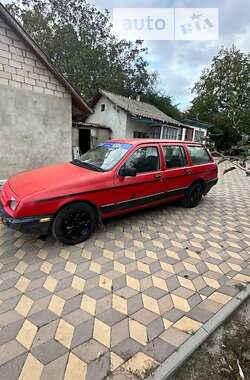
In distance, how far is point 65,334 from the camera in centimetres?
192

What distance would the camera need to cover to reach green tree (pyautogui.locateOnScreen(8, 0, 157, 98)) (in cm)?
2066

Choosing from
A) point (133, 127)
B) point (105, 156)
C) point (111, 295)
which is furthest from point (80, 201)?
point (133, 127)

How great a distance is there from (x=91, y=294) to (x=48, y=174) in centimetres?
212

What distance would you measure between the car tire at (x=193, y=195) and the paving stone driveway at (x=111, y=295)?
1.16m

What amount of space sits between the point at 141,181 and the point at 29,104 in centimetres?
490

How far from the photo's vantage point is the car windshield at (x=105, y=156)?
3.76 meters

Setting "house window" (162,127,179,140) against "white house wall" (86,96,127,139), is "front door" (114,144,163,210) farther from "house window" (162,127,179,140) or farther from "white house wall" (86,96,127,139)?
"house window" (162,127,179,140)

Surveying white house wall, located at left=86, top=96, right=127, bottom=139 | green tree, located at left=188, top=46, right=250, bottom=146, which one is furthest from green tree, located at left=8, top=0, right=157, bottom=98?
green tree, located at left=188, top=46, right=250, bottom=146

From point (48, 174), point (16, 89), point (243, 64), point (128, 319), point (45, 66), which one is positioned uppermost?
point (243, 64)

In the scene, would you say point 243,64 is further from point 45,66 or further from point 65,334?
point 65,334

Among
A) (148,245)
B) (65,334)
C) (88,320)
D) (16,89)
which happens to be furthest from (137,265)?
(16,89)

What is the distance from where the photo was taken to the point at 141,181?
13.1 feet

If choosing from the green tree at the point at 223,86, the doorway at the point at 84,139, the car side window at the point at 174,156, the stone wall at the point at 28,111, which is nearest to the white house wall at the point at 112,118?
A: the doorway at the point at 84,139

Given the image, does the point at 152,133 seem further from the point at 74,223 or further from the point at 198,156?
the point at 74,223
